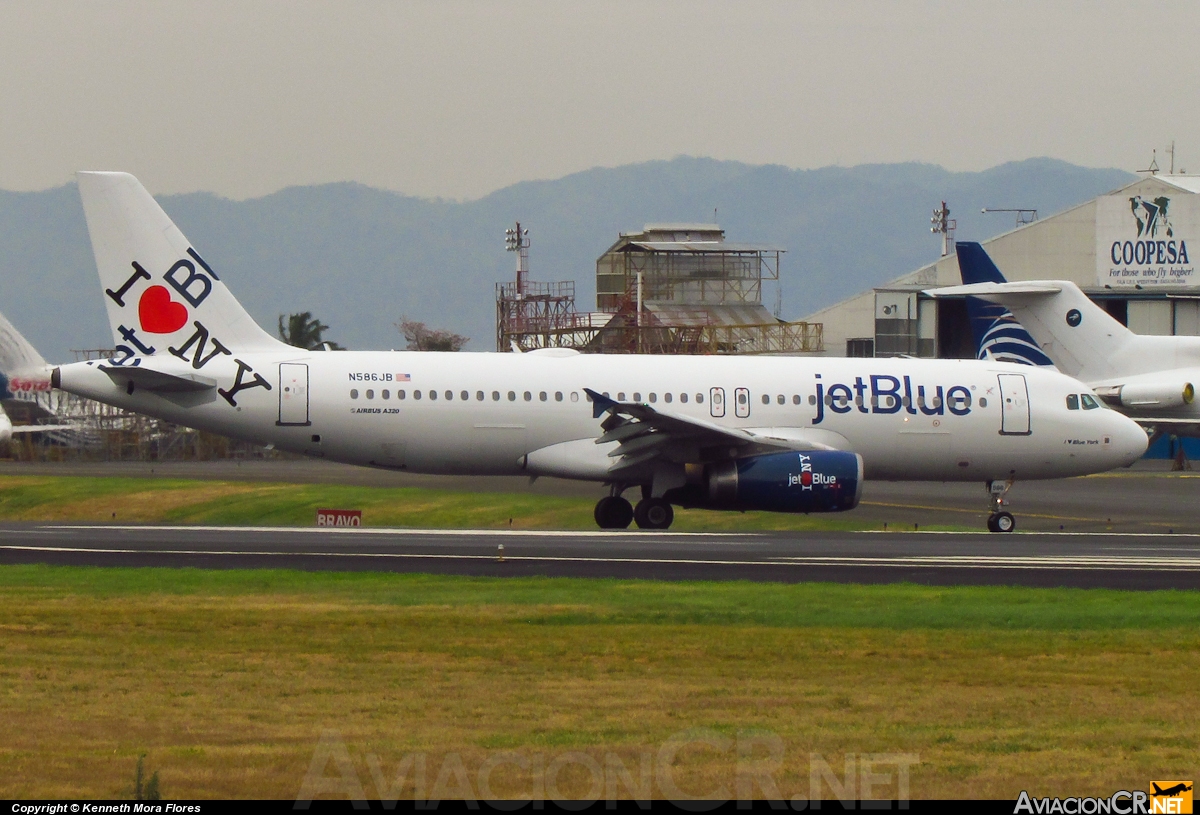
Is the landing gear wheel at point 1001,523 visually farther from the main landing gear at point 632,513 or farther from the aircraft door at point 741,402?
the main landing gear at point 632,513

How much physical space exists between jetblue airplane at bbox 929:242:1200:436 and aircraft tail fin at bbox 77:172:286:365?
20.8 metres

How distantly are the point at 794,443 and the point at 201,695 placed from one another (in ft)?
59.8

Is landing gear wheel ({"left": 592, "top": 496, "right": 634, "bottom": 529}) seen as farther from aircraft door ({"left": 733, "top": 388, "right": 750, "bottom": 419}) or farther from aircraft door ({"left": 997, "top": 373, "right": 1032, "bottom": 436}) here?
aircraft door ({"left": 997, "top": 373, "right": 1032, "bottom": 436})

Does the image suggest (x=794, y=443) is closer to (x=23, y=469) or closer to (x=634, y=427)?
(x=634, y=427)

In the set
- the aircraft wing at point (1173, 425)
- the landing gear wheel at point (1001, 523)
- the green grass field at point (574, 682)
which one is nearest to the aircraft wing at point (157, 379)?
the green grass field at point (574, 682)

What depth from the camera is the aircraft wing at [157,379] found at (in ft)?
90.6

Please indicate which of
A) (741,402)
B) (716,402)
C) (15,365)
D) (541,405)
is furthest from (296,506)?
(15,365)

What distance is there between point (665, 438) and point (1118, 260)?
→ 4532 cm

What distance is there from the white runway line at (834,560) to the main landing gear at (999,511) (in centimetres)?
655

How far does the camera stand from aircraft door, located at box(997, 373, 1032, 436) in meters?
31.1

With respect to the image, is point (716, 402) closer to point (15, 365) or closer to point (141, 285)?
point (141, 285)

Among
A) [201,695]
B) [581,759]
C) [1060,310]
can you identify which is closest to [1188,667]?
[581,759]

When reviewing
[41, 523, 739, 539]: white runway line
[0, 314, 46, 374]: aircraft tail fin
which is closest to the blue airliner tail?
[41, 523, 739, 539]: white runway line

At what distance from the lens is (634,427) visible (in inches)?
1115
